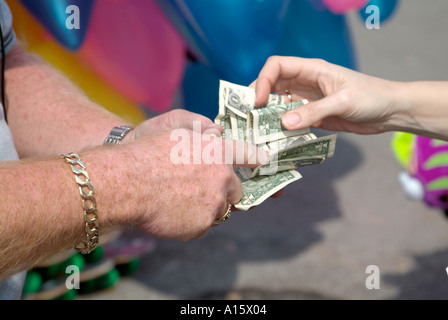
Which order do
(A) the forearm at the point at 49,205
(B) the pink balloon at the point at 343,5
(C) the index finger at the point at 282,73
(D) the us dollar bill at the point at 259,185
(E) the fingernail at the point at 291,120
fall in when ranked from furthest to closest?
(B) the pink balloon at the point at 343,5, (C) the index finger at the point at 282,73, (E) the fingernail at the point at 291,120, (D) the us dollar bill at the point at 259,185, (A) the forearm at the point at 49,205

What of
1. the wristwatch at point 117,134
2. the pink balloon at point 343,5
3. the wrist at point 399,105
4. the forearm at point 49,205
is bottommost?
the forearm at point 49,205

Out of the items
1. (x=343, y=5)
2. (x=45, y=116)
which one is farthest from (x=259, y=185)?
(x=343, y=5)

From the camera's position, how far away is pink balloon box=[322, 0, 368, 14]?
120 inches

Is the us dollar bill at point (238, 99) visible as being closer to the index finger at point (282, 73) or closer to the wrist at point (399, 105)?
the index finger at point (282, 73)

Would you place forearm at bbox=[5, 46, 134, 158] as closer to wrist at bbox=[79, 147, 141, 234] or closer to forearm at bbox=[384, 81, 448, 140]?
wrist at bbox=[79, 147, 141, 234]

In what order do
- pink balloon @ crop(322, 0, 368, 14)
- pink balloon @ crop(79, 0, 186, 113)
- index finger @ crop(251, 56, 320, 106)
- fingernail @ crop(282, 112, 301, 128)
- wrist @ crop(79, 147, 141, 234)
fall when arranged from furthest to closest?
pink balloon @ crop(322, 0, 368, 14), pink balloon @ crop(79, 0, 186, 113), index finger @ crop(251, 56, 320, 106), fingernail @ crop(282, 112, 301, 128), wrist @ crop(79, 147, 141, 234)

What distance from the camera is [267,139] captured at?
5.90ft

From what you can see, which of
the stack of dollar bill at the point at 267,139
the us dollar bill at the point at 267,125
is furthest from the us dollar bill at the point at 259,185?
the us dollar bill at the point at 267,125

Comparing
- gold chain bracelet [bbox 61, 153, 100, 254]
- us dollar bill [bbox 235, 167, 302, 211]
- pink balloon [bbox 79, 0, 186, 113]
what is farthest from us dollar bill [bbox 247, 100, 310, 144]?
pink balloon [bbox 79, 0, 186, 113]

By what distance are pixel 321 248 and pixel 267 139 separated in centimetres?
178

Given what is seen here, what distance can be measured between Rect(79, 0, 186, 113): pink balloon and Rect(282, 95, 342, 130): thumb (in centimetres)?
147

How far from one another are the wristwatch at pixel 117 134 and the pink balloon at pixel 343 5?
5.81ft

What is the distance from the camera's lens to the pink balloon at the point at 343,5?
306 cm

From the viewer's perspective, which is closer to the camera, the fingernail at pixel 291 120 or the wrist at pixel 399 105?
the fingernail at pixel 291 120
